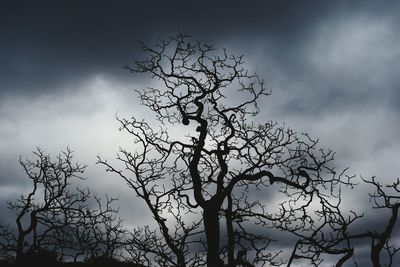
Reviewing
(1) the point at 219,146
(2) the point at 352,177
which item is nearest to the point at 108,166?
(1) the point at 219,146

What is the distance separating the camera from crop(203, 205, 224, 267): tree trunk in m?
11.2

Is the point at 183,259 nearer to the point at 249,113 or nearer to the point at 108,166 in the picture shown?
the point at 108,166

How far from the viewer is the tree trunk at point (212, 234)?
1123 cm

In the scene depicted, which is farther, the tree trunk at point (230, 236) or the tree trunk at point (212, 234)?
the tree trunk at point (230, 236)

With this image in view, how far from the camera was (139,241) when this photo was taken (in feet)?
40.9

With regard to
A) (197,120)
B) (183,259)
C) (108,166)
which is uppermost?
(197,120)

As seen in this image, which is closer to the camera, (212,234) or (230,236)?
(212,234)

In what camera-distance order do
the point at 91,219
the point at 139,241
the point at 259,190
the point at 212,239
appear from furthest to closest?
the point at 91,219, the point at 259,190, the point at 139,241, the point at 212,239

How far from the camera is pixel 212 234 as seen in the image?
11508 millimetres

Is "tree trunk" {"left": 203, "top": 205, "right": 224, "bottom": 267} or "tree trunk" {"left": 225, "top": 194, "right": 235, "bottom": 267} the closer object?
"tree trunk" {"left": 203, "top": 205, "right": 224, "bottom": 267}

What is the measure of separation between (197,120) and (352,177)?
5.19 metres

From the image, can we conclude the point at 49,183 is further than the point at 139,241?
Yes

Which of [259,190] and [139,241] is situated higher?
[259,190]

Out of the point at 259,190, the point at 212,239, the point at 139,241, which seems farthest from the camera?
the point at 259,190
